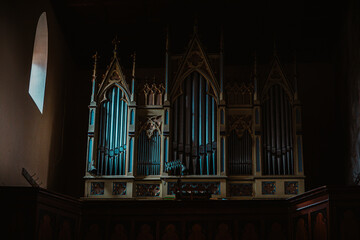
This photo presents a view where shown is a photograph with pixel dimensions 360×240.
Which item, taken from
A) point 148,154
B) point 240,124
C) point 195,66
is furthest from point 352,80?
point 148,154

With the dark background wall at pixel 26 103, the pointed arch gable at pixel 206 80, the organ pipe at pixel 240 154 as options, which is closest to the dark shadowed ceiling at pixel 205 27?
the dark background wall at pixel 26 103

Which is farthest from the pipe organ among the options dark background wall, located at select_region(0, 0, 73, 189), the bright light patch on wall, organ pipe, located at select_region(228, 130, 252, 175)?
the bright light patch on wall

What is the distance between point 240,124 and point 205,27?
138 inches

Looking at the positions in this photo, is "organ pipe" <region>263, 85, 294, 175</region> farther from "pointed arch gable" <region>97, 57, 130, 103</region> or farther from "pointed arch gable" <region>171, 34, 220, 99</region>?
"pointed arch gable" <region>97, 57, 130, 103</region>

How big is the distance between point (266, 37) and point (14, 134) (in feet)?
27.8

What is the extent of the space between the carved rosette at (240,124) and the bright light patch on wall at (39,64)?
5218 mm

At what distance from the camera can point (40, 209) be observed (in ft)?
34.1

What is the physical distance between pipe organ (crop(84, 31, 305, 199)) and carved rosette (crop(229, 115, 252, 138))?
0.03m

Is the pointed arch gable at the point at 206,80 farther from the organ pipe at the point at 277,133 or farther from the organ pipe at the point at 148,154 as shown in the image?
the organ pipe at the point at 277,133

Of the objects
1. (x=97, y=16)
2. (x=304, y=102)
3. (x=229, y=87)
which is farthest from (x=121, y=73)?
(x=304, y=102)

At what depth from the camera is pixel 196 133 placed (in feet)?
51.2

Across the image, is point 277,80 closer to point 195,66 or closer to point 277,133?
point 277,133

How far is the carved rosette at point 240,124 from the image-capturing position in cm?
1567

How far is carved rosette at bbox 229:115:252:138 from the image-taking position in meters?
15.7
